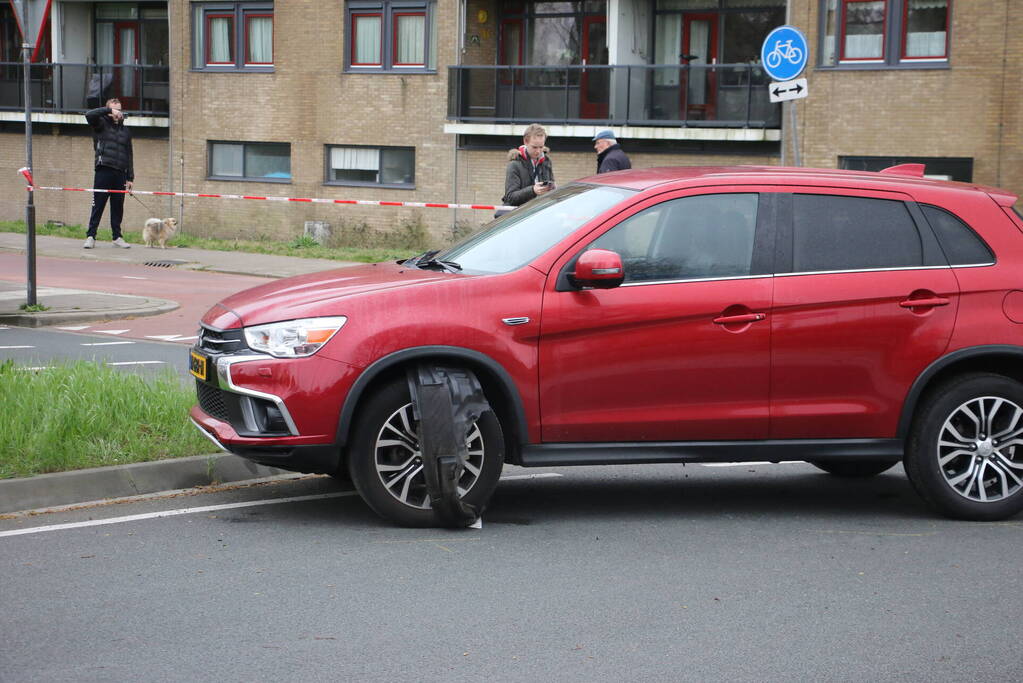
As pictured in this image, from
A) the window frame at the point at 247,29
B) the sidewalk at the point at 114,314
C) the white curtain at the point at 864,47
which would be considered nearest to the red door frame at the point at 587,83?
the white curtain at the point at 864,47

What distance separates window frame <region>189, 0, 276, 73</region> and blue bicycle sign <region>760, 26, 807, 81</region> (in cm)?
1743

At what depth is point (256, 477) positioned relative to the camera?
7738 millimetres

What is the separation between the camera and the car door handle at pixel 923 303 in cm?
695

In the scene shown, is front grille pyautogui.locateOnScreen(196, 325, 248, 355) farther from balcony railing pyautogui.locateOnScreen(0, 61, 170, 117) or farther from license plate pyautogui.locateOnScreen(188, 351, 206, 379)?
balcony railing pyautogui.locateOnScreen(0, 61, 170, 117)

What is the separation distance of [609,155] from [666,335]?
866 cm

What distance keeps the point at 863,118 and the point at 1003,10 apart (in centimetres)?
287

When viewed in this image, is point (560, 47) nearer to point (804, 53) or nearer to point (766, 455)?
point (804, 53)

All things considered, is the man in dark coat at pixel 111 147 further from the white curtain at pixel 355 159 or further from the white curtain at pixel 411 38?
the white curtain at pixel 411 38

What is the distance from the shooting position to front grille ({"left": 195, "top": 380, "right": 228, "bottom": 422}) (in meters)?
6.70

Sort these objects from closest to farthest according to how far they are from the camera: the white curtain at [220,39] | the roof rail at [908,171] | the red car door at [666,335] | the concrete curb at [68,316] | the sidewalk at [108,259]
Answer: the red car door at [666,335] → the roof rail at [908,171] → the concrete curb at [68,316] → the sidewalk at [108,259] → the white curtain at [220,39]

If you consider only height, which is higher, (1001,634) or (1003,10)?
(1003,10)

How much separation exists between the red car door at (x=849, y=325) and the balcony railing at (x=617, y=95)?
1864 cm

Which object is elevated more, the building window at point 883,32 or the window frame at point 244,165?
the building window at point 883,32

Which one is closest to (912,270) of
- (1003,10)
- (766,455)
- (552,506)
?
(766,455)
